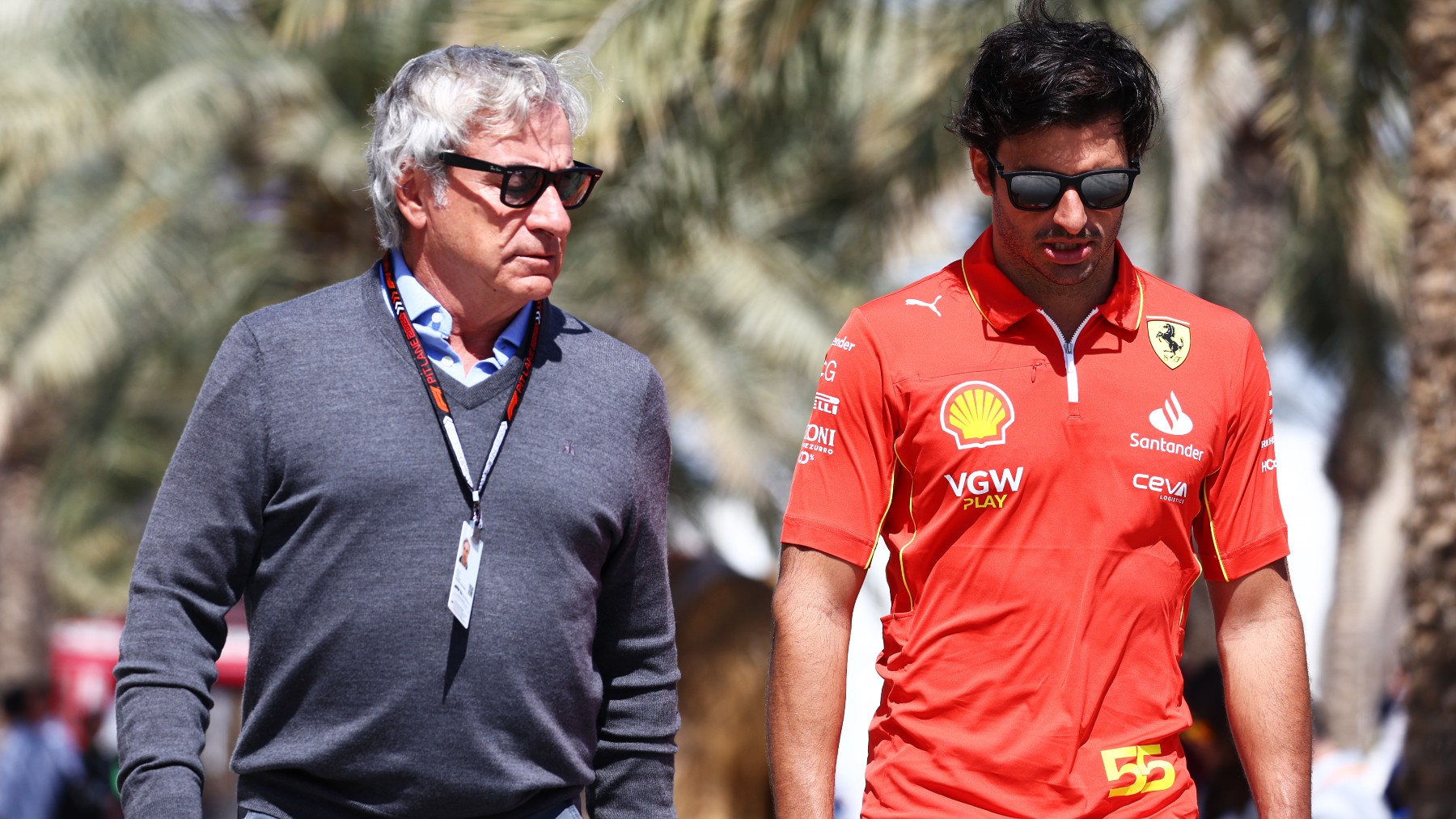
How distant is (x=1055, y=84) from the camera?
10.0ft

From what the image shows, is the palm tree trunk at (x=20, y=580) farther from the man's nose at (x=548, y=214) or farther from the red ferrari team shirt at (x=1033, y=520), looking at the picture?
the red ferrari team shirt at (x=1033, y=520)

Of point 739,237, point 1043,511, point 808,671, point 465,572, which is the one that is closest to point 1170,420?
point 1043,511

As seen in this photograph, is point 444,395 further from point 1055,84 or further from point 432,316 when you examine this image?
point 1055,84

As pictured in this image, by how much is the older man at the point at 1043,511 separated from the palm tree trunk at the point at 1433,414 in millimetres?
3902

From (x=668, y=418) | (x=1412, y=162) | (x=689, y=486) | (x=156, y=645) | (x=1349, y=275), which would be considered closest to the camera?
(x=156, y=645)

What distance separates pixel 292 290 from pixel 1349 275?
28.4 feet

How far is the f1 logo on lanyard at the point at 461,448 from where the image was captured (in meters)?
2.89

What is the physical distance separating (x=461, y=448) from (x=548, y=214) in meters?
0.46

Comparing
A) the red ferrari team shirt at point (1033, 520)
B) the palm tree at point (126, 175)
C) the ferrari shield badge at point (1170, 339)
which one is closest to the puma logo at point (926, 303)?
the red ferrari team shirt at point (1033, 520)

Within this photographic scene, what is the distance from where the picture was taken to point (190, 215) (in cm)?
1365

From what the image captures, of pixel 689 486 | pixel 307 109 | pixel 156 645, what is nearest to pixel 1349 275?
pixel 689 486

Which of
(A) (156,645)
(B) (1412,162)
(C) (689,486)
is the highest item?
(B) (1412,162)

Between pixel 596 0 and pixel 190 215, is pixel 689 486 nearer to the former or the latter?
pixel 190 215

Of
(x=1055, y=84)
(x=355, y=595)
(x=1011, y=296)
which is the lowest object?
(x=355, y=595)
